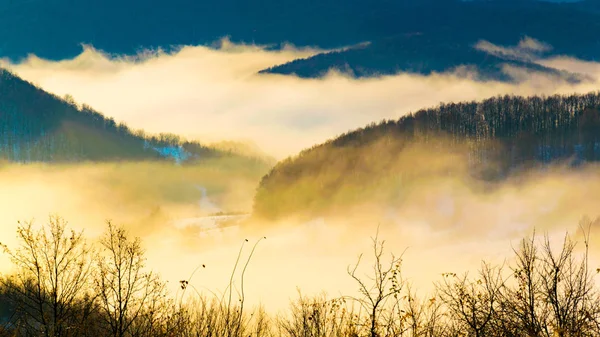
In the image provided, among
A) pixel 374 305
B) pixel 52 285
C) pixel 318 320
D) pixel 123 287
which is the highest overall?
pixel 123 287

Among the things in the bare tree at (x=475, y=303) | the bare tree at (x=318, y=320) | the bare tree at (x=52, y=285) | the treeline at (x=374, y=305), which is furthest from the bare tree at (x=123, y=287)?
the bare tree at (x=475, y=303)

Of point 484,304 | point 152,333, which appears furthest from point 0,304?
point 484,304

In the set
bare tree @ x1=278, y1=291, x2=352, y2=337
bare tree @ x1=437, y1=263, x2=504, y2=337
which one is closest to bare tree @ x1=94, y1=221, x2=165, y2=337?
bare tree @ x1=278, y1=291, x2=352, y2=337

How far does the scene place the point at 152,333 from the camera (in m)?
49.6

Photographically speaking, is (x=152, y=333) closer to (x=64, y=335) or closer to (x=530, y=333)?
(x=64, y=335)

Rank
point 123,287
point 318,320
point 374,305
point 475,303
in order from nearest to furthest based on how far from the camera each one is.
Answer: point 374,305
point 475,303
point 318,320
point 123,287

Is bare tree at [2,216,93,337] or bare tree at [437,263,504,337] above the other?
bare tree at [2,216,93,337]

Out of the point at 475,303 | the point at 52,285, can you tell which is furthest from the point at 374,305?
the point at 52,285

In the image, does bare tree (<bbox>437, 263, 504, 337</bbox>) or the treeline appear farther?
bare tree (<bbox>437, 263, 504, 337</bbox>)

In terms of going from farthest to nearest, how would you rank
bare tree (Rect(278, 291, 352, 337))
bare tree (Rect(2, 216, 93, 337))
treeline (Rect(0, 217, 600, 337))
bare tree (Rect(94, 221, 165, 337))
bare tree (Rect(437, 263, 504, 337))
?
bare tree (Rect(94, 221, 165, 337))
bare tree (Rect(2, 216, 93, 337))
bare tree (Rect(278, 291, 352, 337))
bare tree (Rect(437, 263, 504, 337))
treeline (Rect(0, 217, 600, 337))

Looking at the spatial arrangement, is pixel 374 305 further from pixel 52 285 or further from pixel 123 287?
pixel 123 287

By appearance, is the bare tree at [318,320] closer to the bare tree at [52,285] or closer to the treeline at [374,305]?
the treeline at [374,305]

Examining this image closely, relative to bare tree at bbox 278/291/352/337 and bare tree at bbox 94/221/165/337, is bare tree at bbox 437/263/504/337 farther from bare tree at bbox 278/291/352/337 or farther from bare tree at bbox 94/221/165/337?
bare tree at bbox 94/221/165/337

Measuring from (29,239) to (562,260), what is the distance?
2980 cm
